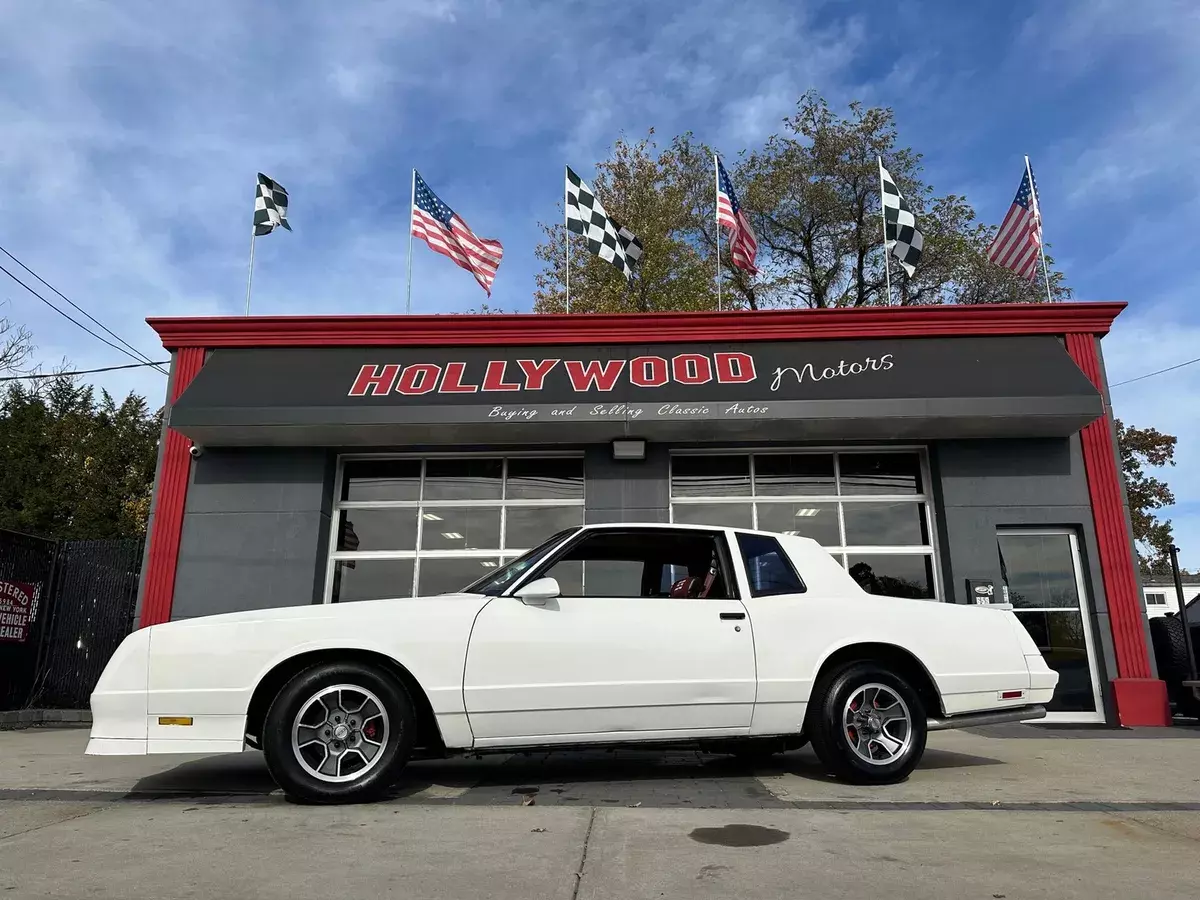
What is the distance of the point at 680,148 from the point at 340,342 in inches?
749

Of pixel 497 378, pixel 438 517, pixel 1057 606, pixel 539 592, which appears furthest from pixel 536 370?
pixel 1057 606

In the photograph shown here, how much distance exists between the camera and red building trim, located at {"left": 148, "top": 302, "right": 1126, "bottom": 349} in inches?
405

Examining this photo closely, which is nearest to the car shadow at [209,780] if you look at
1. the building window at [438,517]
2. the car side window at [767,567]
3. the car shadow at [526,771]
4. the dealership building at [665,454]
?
the car shadow at [526,771]

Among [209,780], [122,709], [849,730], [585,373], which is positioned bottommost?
A: [209,780]

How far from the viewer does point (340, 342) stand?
1055cm

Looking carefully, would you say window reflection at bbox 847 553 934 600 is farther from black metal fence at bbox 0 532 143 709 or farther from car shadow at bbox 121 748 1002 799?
black metal fence at bbox 0 532 143 709

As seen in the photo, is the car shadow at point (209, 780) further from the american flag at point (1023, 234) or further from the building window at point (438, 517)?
the american flag at point (1023, 234)

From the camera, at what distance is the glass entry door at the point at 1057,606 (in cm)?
941

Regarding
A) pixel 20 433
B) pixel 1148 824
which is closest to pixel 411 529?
pixel 1148 824

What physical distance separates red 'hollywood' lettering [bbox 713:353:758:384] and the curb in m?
8.54

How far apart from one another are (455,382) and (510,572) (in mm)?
5430

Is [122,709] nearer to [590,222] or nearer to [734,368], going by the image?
[734,368]

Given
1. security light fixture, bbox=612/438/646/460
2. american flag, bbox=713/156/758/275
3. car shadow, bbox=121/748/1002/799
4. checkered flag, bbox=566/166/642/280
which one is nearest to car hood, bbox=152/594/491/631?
car shadow, bbox=121/748/1002/799

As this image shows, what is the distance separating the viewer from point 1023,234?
38.2 ft
